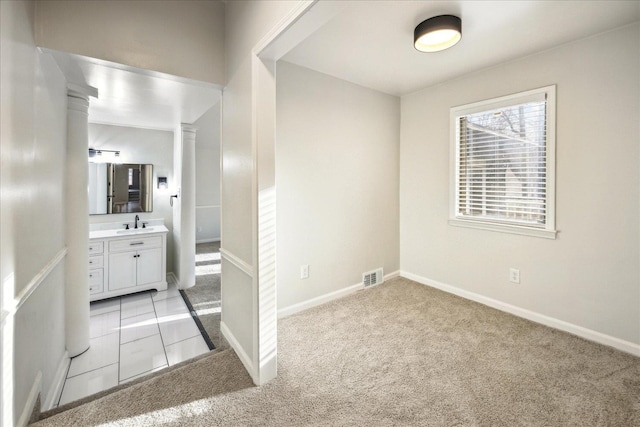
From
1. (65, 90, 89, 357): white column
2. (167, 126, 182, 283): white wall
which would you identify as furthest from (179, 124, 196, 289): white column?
(65, 90, 89, 357): white column

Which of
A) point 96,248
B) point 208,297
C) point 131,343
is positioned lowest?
point 131,343

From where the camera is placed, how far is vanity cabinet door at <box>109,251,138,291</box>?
3438 mm

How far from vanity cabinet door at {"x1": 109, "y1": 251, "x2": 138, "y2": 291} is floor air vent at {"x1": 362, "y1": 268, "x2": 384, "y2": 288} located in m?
2.92

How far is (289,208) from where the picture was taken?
2.77 meters

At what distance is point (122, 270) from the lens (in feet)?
11.5

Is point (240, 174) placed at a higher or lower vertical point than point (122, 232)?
higher

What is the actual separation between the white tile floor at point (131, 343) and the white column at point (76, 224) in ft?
0.84

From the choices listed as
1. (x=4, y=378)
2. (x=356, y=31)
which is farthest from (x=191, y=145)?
(x=4, y=378)

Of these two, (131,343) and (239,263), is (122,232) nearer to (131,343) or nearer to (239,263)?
(131,343)

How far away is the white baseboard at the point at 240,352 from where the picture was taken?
1.83 metres

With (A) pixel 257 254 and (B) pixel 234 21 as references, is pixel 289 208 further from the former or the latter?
(B) pixel 234 21

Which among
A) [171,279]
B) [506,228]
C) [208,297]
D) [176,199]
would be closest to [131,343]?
[208,297]

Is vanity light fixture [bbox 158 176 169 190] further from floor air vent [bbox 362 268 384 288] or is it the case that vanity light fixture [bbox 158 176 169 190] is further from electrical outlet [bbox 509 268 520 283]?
electrical outlet [bbox 509 268 520 283]

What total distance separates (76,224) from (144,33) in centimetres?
158
